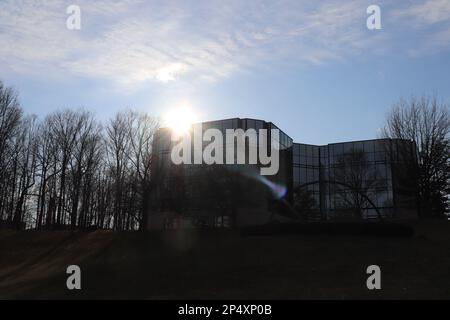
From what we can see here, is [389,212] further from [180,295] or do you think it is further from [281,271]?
[180,295]

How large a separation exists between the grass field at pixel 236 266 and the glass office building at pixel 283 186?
5.45m

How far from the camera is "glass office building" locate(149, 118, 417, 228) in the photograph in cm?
3716

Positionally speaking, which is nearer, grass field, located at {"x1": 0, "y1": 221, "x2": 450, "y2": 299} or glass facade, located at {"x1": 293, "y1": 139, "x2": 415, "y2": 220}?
grass field, located at {"x1": 0, "y1": 221, "x2": 450, "y2": 299}

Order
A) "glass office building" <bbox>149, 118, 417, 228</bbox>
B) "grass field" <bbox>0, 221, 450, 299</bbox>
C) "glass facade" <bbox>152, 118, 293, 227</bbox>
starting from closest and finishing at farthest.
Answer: "grass field" <bbox>0, 221, 450, 299</bbox>, "glass facade" <bbox>152, 118, 293, 227</bbox>, "glass office building" <bbox>149, 118, 417, 228</bbox>

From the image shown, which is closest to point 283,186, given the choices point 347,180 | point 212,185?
point 347,180

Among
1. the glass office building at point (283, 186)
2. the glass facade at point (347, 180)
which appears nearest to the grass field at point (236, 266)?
the glass office building at point (283, 186)

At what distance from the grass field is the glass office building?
5446 millimetres

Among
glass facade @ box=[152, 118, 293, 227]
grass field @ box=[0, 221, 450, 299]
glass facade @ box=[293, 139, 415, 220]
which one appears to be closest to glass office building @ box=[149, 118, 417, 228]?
glass facade @ box=[152, 118, 293, 227]

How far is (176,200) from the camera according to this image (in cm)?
4169

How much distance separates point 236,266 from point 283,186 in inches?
1249

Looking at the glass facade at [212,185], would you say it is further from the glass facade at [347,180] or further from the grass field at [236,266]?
the glass facade at [347,180]

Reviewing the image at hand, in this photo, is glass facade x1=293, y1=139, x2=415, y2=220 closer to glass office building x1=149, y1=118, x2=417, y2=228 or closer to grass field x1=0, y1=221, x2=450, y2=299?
glass office building x1=149, y1=118, x2=417, y2=228
